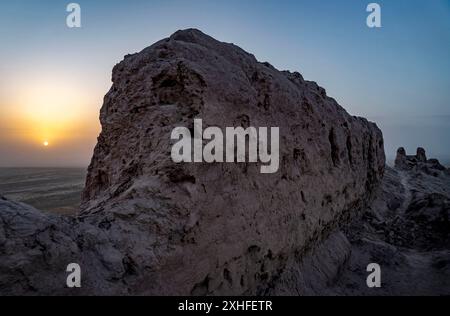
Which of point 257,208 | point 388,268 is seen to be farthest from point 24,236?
point 388,268

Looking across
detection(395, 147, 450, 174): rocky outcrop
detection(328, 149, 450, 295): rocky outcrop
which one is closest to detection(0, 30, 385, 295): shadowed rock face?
detection(328, 149, 450, 295): rocky outcrop

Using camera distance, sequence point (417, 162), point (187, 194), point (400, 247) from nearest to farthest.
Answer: point (187, 194), point (400, 247), point (417, 162)

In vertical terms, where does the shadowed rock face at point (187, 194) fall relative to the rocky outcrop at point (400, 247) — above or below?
above

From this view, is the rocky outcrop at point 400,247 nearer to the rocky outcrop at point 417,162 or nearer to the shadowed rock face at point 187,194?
the shadowed rock face at point 187,194

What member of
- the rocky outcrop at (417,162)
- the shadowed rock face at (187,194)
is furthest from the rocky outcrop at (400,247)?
the rocky outcrop at (417,162)

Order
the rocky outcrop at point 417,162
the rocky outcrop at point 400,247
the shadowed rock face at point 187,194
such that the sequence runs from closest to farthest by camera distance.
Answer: the shadowed rock face at point 187,194 < the rocky outcrop at point 400,247 < the rocky outcrop at point 417,162

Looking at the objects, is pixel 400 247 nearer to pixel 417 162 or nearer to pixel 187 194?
pixel 187 194

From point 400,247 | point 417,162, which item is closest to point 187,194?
point 400,247

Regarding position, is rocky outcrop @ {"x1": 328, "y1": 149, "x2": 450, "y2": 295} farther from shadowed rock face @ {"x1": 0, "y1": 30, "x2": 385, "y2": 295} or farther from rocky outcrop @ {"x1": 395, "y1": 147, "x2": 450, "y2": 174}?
rocky outcrop @ {"x1": 395, "y1": 147, "x2": 450, "y2": 174}

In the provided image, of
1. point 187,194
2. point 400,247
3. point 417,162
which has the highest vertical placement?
point 417,162
